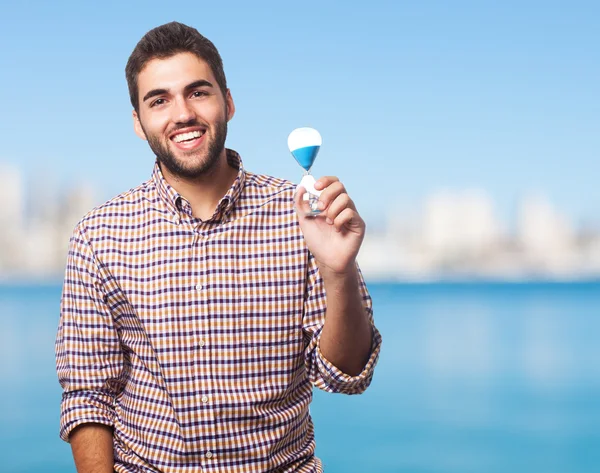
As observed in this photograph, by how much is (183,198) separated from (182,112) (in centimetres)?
24

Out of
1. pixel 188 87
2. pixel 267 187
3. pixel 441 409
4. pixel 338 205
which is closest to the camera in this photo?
pixel 338 205

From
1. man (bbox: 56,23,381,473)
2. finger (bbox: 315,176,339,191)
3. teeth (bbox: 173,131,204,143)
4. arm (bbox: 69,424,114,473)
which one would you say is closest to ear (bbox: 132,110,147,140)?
man (bbox: 56,23,381,473)

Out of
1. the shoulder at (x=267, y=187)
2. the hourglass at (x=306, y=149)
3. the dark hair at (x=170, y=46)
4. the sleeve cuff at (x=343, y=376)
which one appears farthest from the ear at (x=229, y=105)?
the sleeve cuff at (x=343, y=376)

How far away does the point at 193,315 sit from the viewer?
6.88ft

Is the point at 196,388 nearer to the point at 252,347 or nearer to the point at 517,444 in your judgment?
the point at 252,347

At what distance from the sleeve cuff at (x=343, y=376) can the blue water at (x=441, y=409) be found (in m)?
4.83

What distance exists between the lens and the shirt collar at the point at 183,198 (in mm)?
2150

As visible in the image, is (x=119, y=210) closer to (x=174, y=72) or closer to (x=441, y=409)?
(x=174, y=72)

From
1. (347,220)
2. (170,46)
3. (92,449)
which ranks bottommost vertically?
(92,449)

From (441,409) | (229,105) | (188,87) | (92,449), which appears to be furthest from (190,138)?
(441,409)

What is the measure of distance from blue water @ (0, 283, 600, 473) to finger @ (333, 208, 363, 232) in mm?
5184

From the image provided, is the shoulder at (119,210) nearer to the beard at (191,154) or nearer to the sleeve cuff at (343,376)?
the beard at (191,154)

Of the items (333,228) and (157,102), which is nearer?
(333,228)

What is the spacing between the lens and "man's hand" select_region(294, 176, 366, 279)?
1796mm
